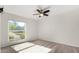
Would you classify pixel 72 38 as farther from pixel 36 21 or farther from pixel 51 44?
pixel 36 21

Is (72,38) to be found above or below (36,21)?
below

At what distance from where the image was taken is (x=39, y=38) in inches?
64.0

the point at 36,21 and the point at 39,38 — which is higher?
the point at 36,21

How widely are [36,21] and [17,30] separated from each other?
1.75 ft

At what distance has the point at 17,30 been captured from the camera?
1393 mm

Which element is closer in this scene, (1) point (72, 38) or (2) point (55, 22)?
(2) point (55, 22)
